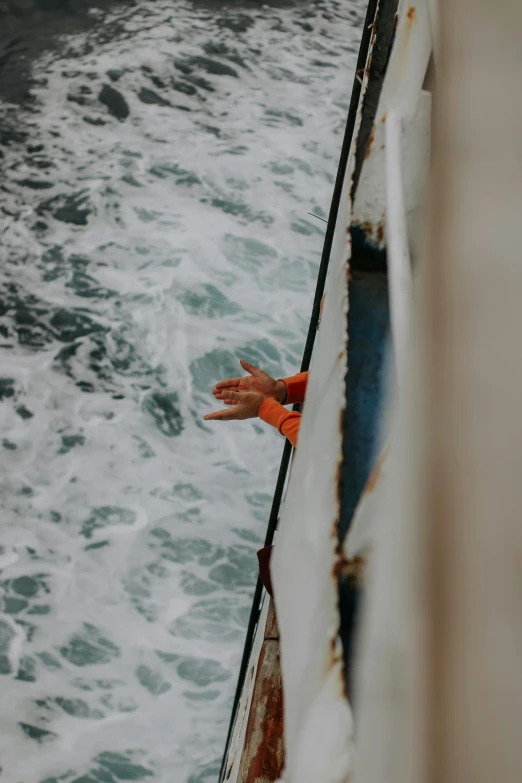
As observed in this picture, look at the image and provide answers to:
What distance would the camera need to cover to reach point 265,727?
107cm

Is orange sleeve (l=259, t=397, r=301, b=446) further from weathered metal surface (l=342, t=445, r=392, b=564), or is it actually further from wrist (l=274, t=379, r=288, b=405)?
weathered metal surface (l=342, t=445, r=392, b=564)

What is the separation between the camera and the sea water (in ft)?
11.3

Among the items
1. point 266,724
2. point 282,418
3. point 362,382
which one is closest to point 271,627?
point 266,724

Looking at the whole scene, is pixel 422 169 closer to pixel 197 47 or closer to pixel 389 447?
pixel 389 447

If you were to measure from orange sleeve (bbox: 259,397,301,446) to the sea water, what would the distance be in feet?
8.26

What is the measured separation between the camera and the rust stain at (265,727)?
1.02 meters

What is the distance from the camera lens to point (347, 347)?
2.18 feet

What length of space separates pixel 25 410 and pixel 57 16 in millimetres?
5853

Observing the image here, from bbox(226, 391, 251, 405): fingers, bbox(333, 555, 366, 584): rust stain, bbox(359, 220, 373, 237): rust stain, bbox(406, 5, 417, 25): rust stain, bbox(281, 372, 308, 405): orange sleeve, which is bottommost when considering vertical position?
bbox(281, 372, 308, 405): orange sleeve

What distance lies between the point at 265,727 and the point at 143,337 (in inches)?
165

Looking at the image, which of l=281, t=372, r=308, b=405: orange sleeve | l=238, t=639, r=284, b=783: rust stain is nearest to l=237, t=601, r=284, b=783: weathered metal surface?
l=238, t=639, r=284, b=783: rust stain

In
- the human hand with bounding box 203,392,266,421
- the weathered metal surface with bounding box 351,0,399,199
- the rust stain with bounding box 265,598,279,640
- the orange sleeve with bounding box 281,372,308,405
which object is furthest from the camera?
the orange sleeve with bounding box 281,372,308,405

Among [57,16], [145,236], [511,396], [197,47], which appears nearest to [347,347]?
[511,396]

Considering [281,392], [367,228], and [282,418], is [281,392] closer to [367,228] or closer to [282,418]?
[282,418]
